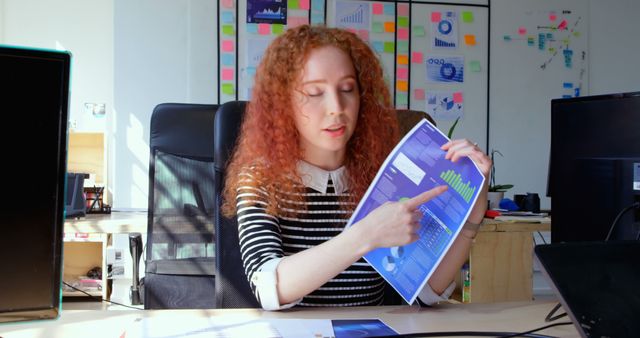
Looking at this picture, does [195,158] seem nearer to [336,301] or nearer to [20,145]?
[336,301]

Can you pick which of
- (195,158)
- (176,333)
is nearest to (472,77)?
(195,158)

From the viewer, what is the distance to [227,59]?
3.94m

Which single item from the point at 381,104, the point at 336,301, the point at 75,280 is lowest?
the point at 75,280

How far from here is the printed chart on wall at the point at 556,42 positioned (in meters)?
4.24

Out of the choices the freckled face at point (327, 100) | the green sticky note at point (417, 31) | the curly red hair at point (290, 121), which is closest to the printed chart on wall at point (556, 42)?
the green sticky note at point (417, 31)

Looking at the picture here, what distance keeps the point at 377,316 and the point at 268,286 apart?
0.19 meters

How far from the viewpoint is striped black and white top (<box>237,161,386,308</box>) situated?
46.7 inches

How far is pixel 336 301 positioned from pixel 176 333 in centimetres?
41

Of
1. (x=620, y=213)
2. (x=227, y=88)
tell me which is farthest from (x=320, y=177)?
(x=227, y=88)

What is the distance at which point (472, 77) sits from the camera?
4195 millimetres

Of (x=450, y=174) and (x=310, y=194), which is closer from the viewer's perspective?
(x=450, y=174)

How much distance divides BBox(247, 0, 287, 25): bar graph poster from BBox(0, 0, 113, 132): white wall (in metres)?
2.00

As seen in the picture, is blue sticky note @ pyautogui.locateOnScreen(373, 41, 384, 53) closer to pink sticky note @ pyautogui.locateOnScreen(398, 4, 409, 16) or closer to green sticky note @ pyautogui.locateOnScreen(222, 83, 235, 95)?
pink sticky note @ pyautogui.locateOnScreen(398, 4, 409, 16)

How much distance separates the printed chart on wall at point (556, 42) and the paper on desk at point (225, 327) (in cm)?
366
